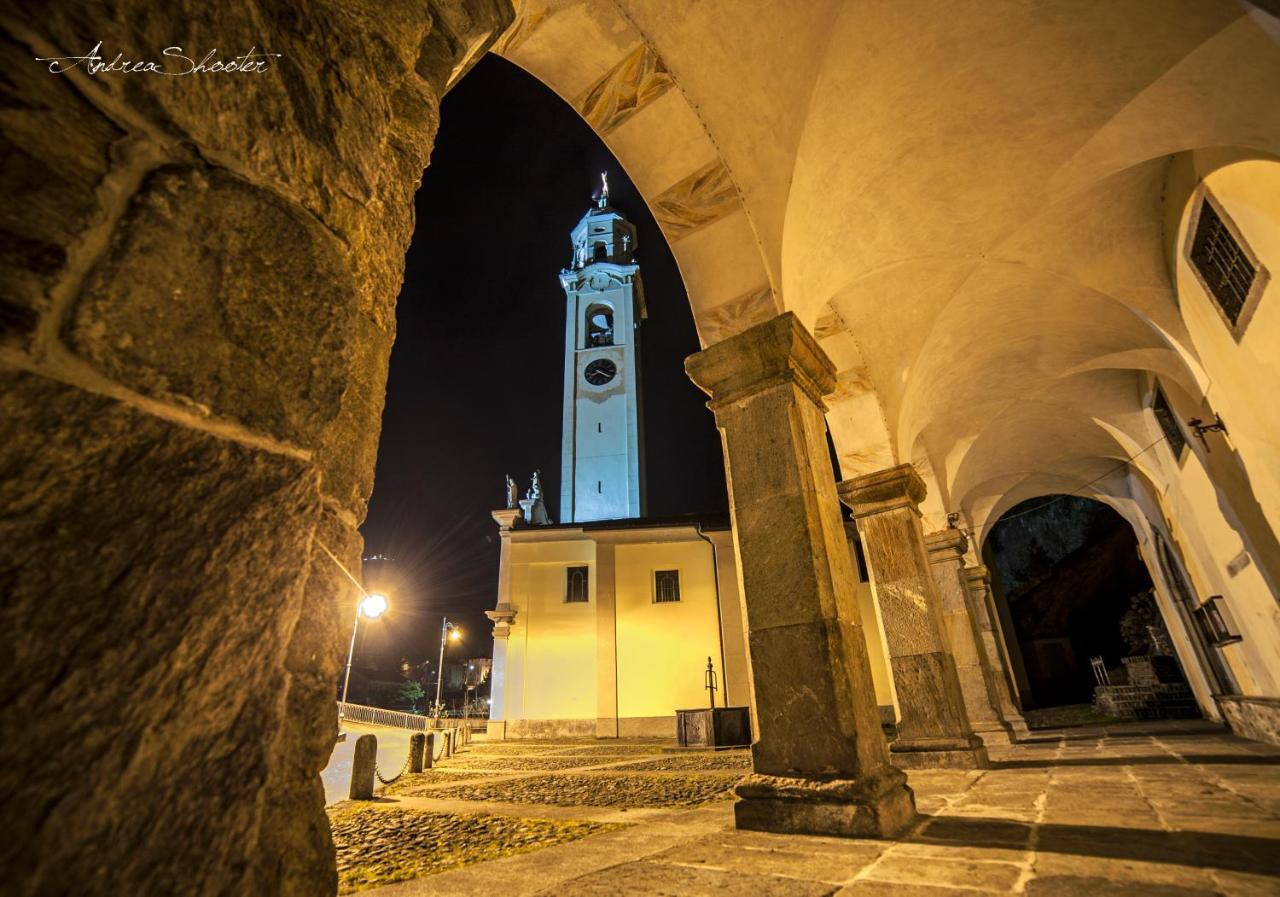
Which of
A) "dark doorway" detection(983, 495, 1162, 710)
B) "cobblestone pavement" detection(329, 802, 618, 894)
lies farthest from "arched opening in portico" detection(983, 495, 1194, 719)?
"cobblestone pavement" detection(329, 802, 618, 894)

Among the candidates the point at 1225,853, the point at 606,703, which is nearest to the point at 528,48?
the point at 1225,853

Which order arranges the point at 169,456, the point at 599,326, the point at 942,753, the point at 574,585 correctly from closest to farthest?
the point at 169,456, the point at 942,753, the point at 574,585, the point at 599,326

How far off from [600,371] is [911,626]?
2367cm

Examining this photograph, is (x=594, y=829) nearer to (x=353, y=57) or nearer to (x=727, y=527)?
(x=353, y=57)

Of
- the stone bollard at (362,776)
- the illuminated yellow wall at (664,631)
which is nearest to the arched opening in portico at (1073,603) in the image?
the illuminated yellow wall at (664,631)

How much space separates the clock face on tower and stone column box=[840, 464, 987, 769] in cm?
2213

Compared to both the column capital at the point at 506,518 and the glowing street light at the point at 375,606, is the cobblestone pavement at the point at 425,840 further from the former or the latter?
the column capital at the point at 506,518

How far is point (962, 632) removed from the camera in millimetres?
8109

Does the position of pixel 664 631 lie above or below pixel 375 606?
above

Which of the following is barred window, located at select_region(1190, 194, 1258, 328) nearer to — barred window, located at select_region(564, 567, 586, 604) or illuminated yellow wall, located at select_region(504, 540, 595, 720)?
illuminated yellow wall, located at select_region(504, 540, 595, 720)

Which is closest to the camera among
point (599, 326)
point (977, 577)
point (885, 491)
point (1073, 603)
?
point (885, 491)

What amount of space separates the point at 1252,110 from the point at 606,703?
16.6 m

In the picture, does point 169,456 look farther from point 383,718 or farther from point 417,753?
point 383,718

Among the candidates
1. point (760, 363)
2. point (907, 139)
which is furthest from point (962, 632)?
point (907, 139)
